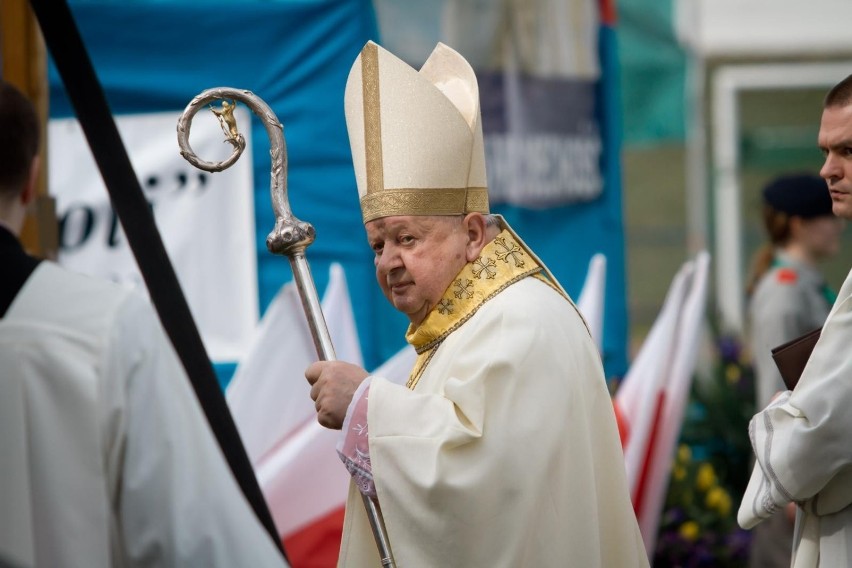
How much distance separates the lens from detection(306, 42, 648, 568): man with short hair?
10.1ft

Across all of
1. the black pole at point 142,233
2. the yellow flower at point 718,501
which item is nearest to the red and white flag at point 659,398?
the yellow flower at point 718,501

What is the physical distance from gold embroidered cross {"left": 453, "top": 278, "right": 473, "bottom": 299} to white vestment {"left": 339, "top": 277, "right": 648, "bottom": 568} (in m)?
0.11

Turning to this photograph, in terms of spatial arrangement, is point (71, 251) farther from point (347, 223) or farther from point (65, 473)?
point (65, 473)

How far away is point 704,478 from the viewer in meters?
7.34

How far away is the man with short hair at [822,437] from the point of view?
3145mm

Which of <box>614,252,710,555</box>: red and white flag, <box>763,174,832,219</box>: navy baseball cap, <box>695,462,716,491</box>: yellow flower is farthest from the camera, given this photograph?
<box>695,462,716,491</box>: yellow flower

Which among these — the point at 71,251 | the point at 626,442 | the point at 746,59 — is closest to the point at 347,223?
the point at 71,251

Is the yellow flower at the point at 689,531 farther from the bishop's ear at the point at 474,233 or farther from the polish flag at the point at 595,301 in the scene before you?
the bishop's ear at the point at 474,233

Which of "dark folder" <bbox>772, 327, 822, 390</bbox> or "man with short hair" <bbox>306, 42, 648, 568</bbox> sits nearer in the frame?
"man with short hair" <bbox>306, 42, 648, 568</bbox>

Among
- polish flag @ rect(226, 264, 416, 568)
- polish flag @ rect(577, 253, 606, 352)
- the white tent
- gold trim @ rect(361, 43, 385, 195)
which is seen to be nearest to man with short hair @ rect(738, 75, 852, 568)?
gold trim @ rect(361, 43, 385, 195)

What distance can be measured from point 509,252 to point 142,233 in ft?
3.02

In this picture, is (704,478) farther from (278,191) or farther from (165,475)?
(165,475)

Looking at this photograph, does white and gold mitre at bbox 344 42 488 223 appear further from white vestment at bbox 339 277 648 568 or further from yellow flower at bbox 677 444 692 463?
yellow flower at bbox 677 444 692 463

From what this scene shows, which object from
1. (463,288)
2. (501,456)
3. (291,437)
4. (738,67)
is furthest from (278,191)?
(738,67)
